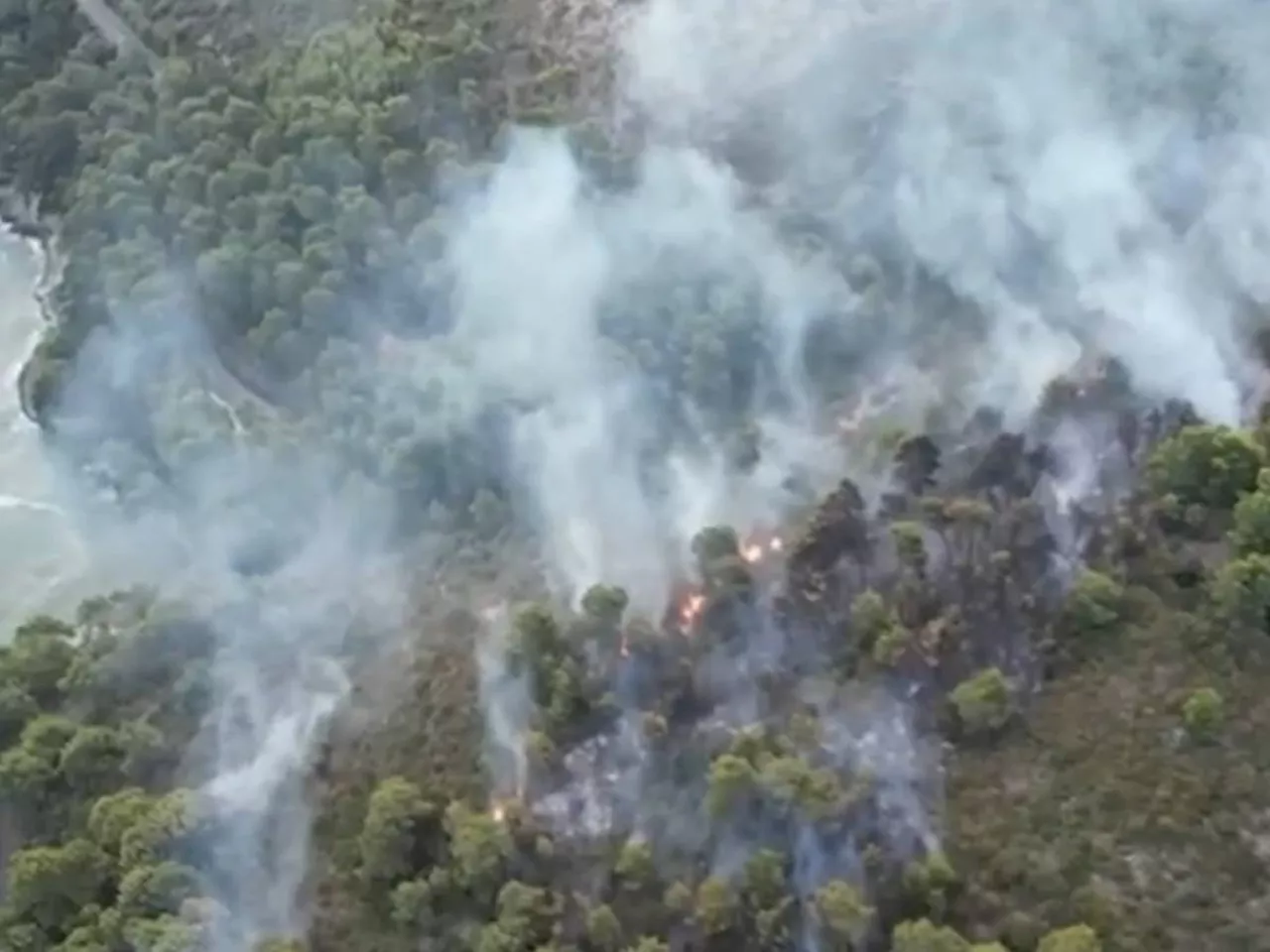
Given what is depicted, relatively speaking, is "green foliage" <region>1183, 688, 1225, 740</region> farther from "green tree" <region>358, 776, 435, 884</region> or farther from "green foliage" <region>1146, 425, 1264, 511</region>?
"green tree" <region>358, 776, 435, 884</region>

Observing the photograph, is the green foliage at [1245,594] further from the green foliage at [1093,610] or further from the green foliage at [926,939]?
the green foliage at [926,939]

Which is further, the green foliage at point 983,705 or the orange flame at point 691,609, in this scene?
the orange flame at point 691,609

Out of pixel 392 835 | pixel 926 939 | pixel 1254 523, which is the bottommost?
pixel 926 939

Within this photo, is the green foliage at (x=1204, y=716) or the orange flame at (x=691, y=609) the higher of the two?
the orange flame at (x=691, y=609)

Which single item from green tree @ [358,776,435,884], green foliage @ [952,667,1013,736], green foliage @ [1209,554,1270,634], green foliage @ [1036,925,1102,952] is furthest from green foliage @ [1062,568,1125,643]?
green tree @ [358,776,435,884]

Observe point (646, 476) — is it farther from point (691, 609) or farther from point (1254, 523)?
point (1254, 523)

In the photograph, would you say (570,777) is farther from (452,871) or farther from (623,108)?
(623,108)

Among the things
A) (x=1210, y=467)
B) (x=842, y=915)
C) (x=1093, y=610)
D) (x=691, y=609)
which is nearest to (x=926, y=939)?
(x=842, y=915)

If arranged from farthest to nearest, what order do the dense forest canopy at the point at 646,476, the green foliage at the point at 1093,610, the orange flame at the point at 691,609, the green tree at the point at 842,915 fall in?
the orange flame at the point at 691,609
the green foliage at the point at 1093,610
the dense forest canopy at the point at 646,476
the green tree at the point at 842,915

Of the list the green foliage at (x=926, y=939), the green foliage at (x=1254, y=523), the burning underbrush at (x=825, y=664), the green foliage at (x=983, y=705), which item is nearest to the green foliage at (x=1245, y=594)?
the green foliage at (x=1254, y=523)
